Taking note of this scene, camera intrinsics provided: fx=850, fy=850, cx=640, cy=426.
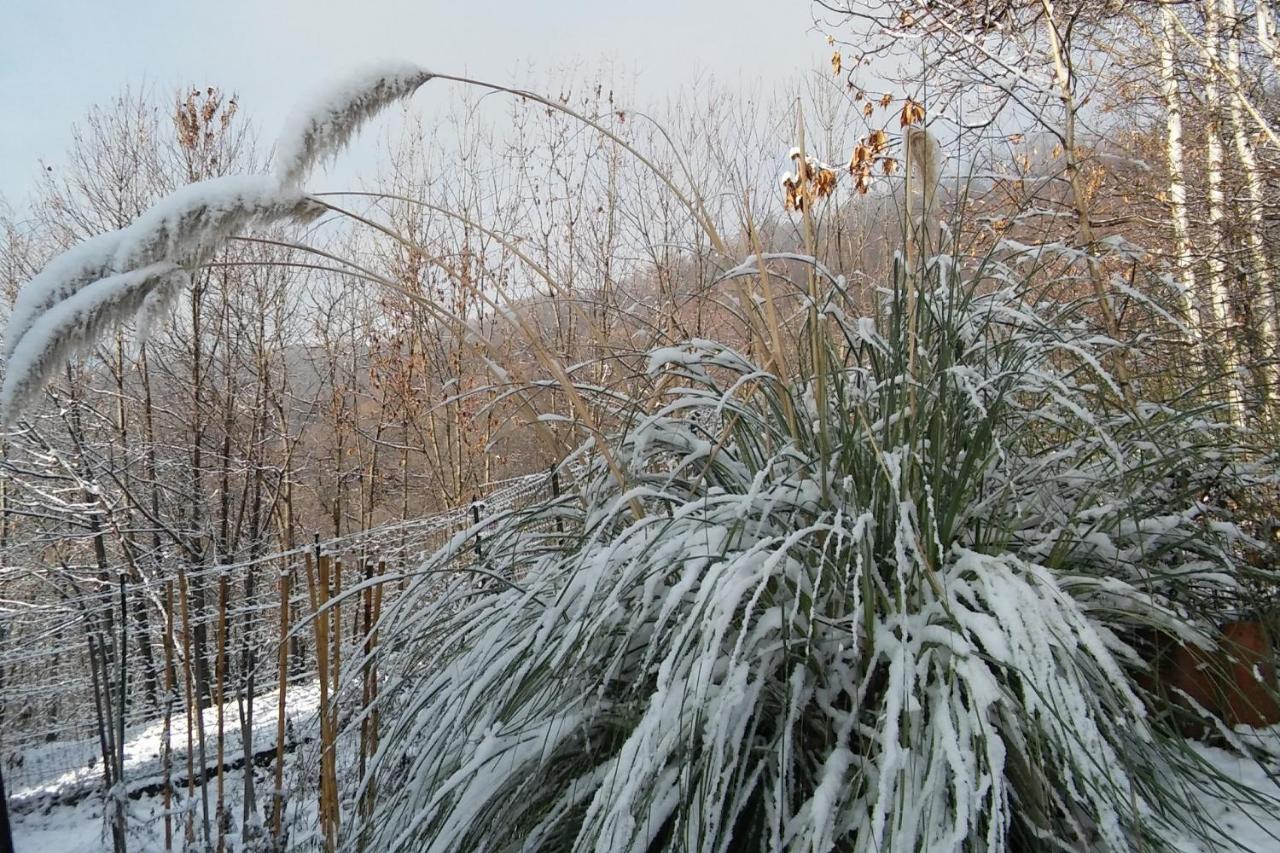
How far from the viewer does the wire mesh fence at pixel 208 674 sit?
207 cm

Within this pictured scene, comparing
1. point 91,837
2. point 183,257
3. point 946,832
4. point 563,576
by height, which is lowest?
point 91,837

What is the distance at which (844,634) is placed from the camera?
1.15m

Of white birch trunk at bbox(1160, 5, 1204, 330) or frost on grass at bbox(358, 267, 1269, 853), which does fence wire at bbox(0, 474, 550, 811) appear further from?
white birch trunk at bbox(1160, 5, 1204, 330)

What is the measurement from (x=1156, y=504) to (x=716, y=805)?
0.96 m

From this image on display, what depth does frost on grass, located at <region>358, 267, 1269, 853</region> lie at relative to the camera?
94 cm

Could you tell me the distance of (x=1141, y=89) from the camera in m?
5.99

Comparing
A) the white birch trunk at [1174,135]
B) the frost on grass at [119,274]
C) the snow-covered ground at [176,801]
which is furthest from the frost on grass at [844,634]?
the white birch trunk at [1174,135]

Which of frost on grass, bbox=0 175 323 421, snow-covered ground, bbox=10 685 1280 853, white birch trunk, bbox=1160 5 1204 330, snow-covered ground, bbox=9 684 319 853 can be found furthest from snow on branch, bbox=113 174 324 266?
white birch trunk, bbox=1160 5 1204 330

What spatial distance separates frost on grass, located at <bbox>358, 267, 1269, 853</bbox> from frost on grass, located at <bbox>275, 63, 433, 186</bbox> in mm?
601

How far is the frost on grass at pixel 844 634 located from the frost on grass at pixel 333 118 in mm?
601

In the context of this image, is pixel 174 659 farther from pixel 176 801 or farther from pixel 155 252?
pixel 155 252

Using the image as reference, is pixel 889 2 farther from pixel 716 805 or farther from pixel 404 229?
pixel 404 229

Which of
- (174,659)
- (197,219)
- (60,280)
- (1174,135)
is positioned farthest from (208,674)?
(1174,135)

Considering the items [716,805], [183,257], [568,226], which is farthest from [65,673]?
[716,805]
